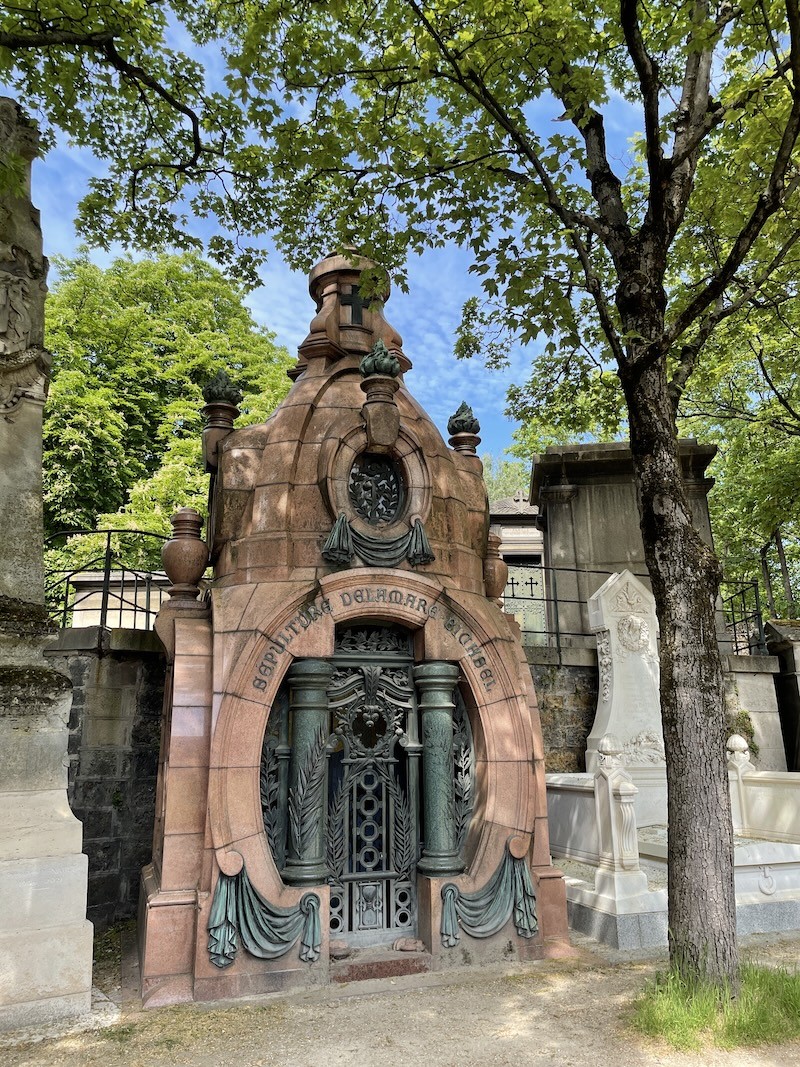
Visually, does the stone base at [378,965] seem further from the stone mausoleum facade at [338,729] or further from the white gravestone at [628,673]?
the white gravestone at [628,673]

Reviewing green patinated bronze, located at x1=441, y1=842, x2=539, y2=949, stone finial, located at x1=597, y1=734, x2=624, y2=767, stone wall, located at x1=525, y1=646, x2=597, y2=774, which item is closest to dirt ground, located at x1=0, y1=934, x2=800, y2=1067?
green patinated bronze, located at x1=441, y1=842, x2=539, y2=949

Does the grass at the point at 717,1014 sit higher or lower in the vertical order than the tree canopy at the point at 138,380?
lower

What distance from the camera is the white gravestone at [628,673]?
371 inches

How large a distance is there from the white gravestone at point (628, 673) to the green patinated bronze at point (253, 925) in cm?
475

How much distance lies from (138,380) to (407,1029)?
52.7 feet

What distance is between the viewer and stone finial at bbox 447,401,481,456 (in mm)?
7879

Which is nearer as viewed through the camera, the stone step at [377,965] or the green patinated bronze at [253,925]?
the green patinated bronze at [253,925]

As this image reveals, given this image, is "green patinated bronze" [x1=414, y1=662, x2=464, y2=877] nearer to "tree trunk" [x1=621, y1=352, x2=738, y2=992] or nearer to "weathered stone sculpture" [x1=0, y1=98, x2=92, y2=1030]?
"tree trunk" [x1=621, y1=352, x2=738, y2=992]

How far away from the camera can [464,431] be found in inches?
311

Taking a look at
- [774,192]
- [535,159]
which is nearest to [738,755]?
[774,192]

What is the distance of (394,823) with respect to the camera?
20.4ft

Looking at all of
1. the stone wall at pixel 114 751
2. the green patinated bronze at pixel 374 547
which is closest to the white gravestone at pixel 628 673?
the green patinated bronze at pixel 374 547

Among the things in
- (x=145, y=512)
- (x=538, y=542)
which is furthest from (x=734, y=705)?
(x=538, y=542)

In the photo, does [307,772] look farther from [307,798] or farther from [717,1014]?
[717,1014]
